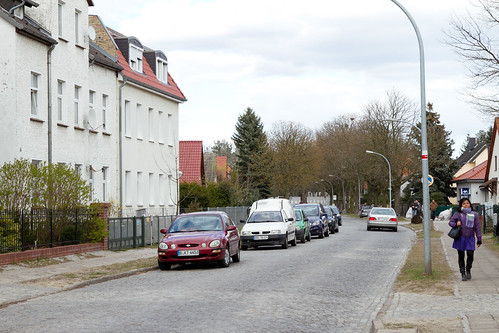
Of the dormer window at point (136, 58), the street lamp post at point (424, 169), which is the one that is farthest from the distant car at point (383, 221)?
the street lamp post at point (424, 169)

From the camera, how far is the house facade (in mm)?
25703

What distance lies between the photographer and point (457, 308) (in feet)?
37.7

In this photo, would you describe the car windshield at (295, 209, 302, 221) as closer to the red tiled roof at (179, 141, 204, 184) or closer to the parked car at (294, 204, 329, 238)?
the parked car at (294, 204, 329, 238)

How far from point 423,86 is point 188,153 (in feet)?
148

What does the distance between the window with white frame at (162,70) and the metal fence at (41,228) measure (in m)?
19.6

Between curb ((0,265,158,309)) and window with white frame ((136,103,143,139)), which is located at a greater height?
window with white frame ((136,103,143,139))

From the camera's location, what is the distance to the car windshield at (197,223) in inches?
829

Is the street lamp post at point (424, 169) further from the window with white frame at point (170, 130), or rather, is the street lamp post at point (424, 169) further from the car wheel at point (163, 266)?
the window with white frame at point (170, 130)

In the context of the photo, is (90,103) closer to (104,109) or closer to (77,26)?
(104,109)

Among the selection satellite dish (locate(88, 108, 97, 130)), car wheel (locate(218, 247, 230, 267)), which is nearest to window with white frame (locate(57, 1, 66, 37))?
satellite dish (locate(88, 108, 97, 130))

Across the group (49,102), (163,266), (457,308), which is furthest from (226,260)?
(49,102)

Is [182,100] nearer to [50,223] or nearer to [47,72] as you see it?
[47,72]

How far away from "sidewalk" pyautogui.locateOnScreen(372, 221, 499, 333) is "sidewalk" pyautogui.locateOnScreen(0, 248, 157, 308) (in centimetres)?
649

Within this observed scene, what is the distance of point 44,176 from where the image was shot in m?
22.6
